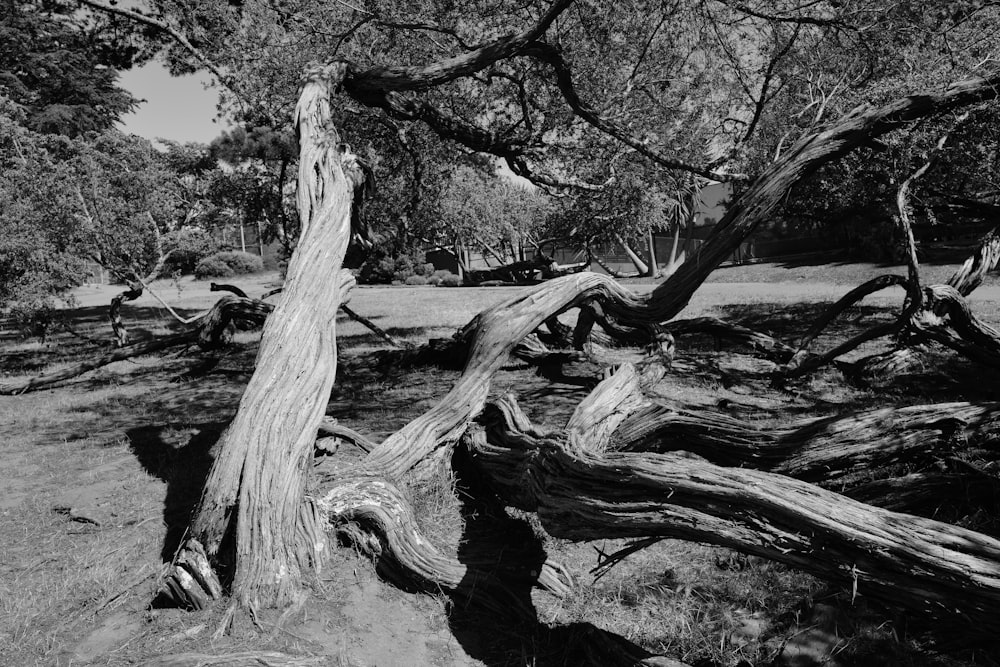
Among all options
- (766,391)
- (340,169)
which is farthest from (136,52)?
(766,391)

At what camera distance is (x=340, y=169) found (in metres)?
4.69

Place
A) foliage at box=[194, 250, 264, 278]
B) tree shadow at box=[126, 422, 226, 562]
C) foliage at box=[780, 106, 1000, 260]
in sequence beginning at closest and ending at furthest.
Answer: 1. tree shadow at box=[126, 422, 226, 562]
2. foliage at box=[780, 106, 1000, 260]
3. foliage at box=[194, 250, 264, 278]

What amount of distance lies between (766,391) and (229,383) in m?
6.56

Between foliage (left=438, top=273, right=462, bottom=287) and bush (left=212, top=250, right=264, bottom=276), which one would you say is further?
bush (left=212, top=250, right=264, bottom=276)

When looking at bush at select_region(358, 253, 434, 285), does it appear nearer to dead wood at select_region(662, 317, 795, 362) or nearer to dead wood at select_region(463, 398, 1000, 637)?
dead wood at select_region(662, 317, 795, 362)

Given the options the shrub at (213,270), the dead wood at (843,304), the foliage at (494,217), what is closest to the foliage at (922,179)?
the dead wood at (843,304)

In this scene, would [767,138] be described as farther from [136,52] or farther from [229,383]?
[136,52]

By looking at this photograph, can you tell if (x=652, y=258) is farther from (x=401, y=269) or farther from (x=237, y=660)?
(x=237, y=660)

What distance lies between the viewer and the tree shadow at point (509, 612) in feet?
9.46

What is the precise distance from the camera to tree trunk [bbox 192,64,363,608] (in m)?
3.26

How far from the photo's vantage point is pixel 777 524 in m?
2.56

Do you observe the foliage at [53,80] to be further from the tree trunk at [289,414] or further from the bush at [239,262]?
the bush at [239,262]

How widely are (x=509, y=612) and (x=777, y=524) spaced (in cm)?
138

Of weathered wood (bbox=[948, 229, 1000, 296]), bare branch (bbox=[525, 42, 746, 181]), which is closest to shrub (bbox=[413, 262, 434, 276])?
bare branch (bbox=[525, 42, 746, 181])
